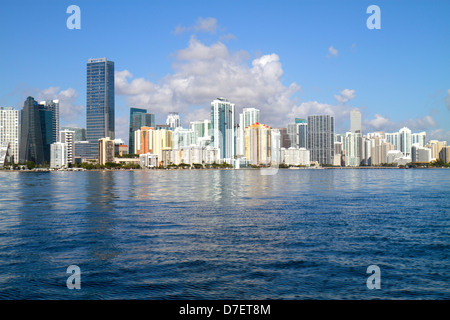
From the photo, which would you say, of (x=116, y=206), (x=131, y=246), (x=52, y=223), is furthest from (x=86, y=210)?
(x=131, y=246)

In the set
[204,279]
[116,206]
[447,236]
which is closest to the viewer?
[204,279]

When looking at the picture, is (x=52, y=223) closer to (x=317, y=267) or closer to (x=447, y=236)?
(x=317, y=267)

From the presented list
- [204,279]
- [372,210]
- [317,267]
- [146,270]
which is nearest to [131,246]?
[146,270]

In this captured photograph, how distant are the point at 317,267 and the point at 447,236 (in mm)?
13582

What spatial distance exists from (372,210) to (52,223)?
31.2 metres

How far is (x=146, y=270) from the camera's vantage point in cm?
1962

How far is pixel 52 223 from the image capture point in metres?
33.9
